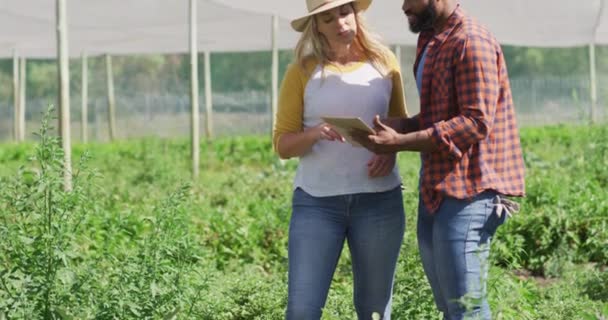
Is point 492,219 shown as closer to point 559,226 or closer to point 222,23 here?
point 559,226

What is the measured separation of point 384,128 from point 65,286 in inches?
48.5

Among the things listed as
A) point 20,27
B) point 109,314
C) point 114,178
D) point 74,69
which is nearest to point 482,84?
point 109,314

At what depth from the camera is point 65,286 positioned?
13.4 feet

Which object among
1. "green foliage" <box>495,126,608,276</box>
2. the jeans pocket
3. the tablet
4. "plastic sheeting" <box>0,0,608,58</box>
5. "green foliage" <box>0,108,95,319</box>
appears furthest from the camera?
"plastic sheeting" <box>0,0,608,58</box>

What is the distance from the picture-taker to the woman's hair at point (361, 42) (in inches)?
164

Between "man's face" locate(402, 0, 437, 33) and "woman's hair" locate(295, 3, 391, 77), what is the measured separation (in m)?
0.35

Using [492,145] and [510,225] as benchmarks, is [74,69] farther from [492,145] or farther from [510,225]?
[492,145]

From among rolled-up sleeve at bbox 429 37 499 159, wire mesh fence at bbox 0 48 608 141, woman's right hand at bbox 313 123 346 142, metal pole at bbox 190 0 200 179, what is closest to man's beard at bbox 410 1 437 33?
rolled-up sleeve at bbox 429 37 499 159

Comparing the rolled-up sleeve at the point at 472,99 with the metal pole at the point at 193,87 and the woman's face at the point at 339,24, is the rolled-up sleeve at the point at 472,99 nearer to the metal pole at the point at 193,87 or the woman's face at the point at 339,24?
the woman's face at the point at 339,24

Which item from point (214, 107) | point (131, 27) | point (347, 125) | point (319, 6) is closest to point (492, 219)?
point (347, 125)

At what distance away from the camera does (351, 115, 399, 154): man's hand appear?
3740mm

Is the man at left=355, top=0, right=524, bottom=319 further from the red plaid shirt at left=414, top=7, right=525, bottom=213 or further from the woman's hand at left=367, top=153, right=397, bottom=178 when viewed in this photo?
the woman's hand at left=367, top=153, right=397, bottom=178

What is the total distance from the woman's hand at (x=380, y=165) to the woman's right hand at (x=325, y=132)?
0.14 m

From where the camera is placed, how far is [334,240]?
4121 millimetres
